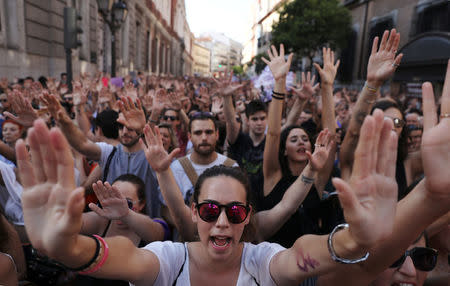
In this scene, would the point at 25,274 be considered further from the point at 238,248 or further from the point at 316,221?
the point at 316,221

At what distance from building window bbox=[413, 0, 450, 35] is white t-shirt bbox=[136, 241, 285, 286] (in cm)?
1549

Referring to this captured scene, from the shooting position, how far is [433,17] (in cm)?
1418

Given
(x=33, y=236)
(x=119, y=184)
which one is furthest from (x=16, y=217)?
(x=33, y=236)

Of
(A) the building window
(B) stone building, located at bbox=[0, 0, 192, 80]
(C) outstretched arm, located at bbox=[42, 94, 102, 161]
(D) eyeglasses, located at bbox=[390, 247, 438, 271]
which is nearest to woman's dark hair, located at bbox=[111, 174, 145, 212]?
(C) outstretched arm, located at bbox=[42, 94, 102, 161]

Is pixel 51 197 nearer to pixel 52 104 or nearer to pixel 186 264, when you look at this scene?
pixel 186 264

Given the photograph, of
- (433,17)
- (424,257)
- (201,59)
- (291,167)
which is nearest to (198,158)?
(291,167)

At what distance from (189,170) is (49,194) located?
1843 mm

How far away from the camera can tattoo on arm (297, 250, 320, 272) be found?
4.27 feet

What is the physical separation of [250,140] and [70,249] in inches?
121

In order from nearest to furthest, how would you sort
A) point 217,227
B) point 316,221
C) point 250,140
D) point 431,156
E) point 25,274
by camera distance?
1. point 431,156
2. point 217,227
3. point 25,274
4. point 316,221
5. point 250,140

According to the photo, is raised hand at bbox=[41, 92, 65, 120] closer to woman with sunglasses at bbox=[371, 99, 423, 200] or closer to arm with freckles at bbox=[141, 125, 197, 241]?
arm with freckles at bbox=[141, 125, 197, 241]

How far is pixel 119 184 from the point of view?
7.89ft

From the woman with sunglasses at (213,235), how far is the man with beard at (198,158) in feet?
3.93

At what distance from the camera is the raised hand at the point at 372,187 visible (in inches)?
42.3
